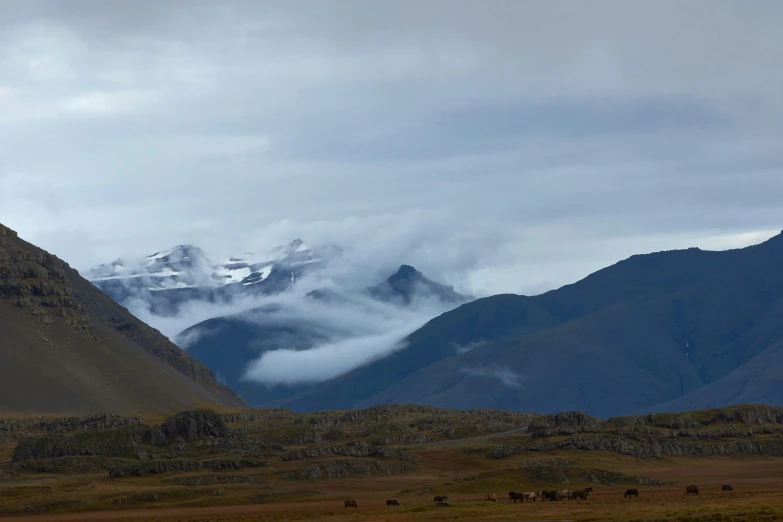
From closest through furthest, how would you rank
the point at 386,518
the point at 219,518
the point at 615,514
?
1. the point at 615,514
2. the point at 386,518
3. the point at 219,518

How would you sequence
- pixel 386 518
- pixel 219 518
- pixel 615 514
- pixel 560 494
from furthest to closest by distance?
pixel 560 494 < pixel 219 518 < pixel 386 518 < pixel 615 514

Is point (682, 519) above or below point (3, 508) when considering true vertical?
below

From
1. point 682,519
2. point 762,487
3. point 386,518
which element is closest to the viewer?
point 682,519

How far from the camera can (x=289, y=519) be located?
161 m

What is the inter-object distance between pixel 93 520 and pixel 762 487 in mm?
100278

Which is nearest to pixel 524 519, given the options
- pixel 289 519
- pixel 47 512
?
pixel 289 519

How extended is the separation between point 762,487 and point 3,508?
117954 mm

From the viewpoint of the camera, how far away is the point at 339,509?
592ft

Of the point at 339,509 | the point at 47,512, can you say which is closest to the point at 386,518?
the point at 339,509

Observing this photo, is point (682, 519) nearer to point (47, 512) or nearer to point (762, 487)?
point (762, 487)

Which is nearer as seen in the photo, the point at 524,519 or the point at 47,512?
the point at 524,519

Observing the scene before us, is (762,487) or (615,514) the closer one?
(615,514)

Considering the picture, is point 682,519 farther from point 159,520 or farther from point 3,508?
point 3,508

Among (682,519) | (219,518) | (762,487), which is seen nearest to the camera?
(682,519)
